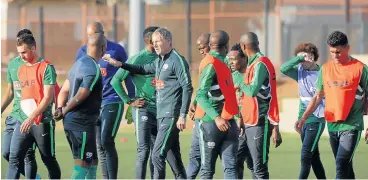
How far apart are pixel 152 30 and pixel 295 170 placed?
3.74 metres

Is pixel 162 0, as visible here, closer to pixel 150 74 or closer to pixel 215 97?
pixel 150 74

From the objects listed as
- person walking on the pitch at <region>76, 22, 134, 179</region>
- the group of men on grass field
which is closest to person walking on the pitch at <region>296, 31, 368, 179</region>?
the group of men on grass field

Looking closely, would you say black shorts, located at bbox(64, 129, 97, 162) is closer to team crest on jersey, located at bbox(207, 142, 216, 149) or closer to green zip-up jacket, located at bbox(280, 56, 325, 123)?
team crest on jersey, located at bbox(207, 142, 216, 149)

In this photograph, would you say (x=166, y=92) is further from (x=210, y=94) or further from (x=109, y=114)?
(x=109, y=114)

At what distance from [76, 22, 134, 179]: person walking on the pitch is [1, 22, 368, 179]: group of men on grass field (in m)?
0.02

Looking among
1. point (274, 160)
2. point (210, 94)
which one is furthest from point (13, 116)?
point (274, 160)

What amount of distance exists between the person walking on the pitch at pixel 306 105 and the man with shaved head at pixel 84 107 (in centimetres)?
298

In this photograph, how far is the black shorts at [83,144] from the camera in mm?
11469

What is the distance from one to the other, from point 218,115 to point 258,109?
1054mm

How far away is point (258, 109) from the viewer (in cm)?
1231

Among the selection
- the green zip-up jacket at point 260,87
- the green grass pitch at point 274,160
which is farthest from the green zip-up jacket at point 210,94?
the green grass pitch at point 274,160

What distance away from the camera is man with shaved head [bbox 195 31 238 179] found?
11.4m

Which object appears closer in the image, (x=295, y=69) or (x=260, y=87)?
(x=260, y=87)

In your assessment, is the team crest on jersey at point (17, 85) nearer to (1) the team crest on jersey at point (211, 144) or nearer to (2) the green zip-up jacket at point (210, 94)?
(2) the green zip-up jacket at point (210, 94)
